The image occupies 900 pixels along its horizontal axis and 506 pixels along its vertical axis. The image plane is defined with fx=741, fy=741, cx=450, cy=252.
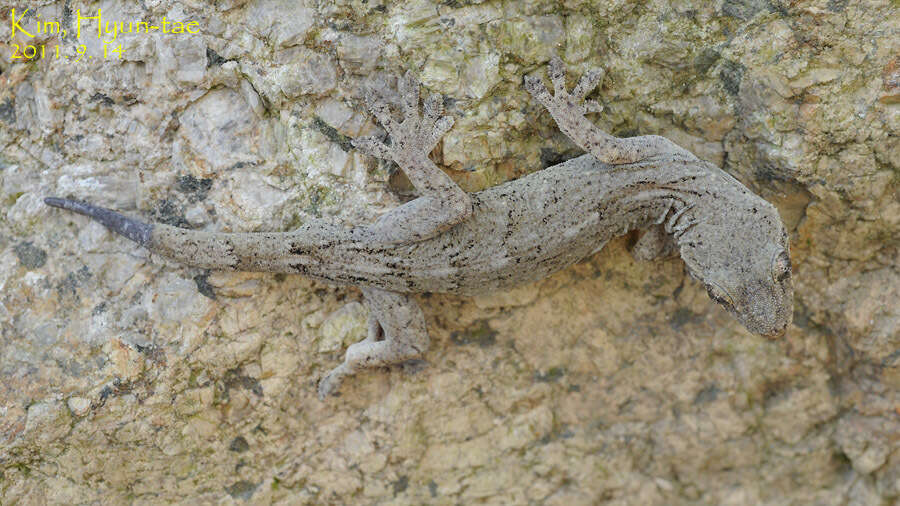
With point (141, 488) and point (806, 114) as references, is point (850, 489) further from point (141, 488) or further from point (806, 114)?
point (141, 488)

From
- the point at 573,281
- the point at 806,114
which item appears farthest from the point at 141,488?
the point at 806,114

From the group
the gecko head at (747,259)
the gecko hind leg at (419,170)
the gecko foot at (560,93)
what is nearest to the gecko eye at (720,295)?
the gecko head at (747,259)

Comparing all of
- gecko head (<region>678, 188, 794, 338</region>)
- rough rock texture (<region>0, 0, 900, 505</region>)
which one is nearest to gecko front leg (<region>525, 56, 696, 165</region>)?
rough rock texture (<region>0, 0, 900, 505</region>)

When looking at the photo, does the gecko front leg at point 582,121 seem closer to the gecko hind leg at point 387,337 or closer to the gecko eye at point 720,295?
the gecko eye at point 720,295

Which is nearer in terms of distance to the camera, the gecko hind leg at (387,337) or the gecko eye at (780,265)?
the gecko eye at (780,265)

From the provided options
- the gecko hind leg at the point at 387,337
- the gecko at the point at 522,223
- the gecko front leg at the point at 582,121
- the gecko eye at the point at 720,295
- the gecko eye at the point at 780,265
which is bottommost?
the gecko hind leg at the point at 387,337

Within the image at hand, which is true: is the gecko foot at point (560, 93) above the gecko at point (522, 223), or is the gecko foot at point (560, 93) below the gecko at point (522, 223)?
above
